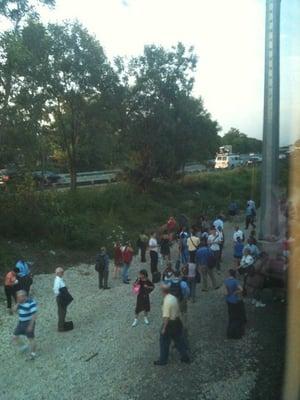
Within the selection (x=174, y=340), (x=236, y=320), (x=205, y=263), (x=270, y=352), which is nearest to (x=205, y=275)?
(x=205, y=263)

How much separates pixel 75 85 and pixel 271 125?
1367 cm

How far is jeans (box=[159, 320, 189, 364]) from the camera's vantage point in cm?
972

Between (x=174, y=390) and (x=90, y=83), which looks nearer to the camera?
(x=174, y=390)

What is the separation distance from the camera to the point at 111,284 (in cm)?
1650

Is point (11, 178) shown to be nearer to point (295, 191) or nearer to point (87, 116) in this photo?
point (87, 116)

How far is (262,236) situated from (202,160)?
23206mm

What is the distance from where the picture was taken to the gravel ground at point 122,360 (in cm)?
918

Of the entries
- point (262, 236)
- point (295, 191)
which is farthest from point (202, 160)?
point (262, 236)

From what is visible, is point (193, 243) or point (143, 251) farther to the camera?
point (143, 251)

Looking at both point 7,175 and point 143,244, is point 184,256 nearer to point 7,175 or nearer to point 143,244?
point 143,244

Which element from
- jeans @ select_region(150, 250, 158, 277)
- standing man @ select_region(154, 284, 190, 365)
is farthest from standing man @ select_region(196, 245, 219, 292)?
standing man @ select_region(154, 284, 190, 365)

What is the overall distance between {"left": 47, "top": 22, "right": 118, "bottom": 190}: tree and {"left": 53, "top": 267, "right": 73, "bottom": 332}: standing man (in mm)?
16198

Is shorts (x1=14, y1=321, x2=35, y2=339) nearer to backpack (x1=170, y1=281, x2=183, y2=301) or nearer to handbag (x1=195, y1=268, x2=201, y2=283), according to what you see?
backpack (x1=170, y1=281, x2=183, y2=301)

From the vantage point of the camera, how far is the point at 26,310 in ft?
34.2
